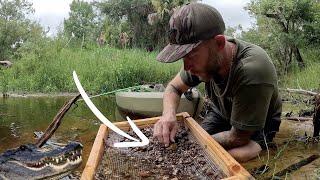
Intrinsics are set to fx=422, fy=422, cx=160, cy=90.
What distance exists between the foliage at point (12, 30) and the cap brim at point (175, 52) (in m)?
21.8

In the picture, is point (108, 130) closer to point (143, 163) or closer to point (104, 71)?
point (143, 163)

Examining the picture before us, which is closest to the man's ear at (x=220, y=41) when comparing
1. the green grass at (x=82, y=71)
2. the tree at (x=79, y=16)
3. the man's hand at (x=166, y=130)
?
the man's hand at (x=166, y=130)

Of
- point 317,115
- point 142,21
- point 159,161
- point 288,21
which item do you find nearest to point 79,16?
point 142,21

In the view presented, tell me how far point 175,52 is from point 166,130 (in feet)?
2.34

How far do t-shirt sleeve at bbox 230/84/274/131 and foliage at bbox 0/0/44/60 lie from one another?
855 inches

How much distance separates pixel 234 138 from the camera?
9.71 feet

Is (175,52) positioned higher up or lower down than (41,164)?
higher up

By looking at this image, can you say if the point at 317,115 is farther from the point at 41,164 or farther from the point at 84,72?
the point at 84,72

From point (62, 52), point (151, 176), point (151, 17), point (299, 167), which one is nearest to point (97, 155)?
point (151, 176)

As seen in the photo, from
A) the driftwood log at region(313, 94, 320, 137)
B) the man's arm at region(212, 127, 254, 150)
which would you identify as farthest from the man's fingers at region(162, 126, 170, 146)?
the driftwood log at region(313, 94, 320, 137)

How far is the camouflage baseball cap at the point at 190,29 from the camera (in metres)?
2.42

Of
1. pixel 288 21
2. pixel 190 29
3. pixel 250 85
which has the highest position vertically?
pixel 190 29

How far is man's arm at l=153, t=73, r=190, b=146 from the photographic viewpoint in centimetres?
296

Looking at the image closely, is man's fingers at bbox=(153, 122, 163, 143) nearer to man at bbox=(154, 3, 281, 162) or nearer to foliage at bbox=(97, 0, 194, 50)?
man at bbox=(154, 3, 281, 162)
